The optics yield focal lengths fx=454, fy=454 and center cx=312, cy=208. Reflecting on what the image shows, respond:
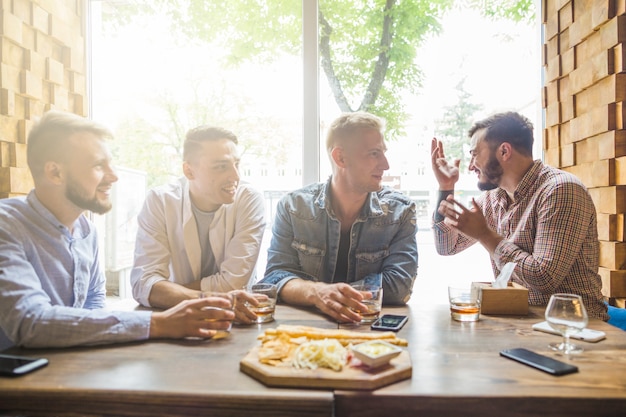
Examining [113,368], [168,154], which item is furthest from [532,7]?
[113,368]

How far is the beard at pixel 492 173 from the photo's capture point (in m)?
2.16

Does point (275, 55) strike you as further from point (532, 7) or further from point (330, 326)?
point (330, 326)

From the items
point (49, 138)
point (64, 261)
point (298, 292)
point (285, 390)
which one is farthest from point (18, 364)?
point (298, 292)

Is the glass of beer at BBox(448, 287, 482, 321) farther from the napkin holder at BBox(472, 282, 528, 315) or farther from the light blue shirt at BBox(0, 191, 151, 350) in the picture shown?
the light blue shirt at BBox(0, 191, 151, 350)

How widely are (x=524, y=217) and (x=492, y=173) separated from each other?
0.27 meters

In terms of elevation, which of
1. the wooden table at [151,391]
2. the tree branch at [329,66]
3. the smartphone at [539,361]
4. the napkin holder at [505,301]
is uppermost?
the tree branch at [329,66]

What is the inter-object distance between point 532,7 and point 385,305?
6.94 ft

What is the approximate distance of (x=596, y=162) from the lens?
2.12 m

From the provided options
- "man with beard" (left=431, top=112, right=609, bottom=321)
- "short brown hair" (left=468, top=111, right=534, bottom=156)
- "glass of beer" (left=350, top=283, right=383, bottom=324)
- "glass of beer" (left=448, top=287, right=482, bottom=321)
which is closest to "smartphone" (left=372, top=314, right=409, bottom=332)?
"glass of beer" (left=350, top=283, right=383, bottom=324)

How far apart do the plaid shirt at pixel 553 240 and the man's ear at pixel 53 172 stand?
66.2 inches

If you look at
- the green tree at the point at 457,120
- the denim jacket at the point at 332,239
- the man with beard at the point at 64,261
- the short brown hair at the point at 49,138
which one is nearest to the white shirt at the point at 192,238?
the denim jacket at the point at 332,239

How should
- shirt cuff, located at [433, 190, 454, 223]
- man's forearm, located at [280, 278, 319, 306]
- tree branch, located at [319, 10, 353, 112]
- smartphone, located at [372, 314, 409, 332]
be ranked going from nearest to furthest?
smartphone, located at [372, 314, 409, 332], man's forearm, located at [280, 278, 319, 306], shirt cuff, located at [433, 190, 454, 223], tree branch, located at [319, 10, 353, 112]

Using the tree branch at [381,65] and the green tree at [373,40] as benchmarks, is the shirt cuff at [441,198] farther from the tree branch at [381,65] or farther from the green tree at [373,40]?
the tree branch at [381,65]

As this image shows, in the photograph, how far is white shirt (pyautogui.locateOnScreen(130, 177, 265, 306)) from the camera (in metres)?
1.92
